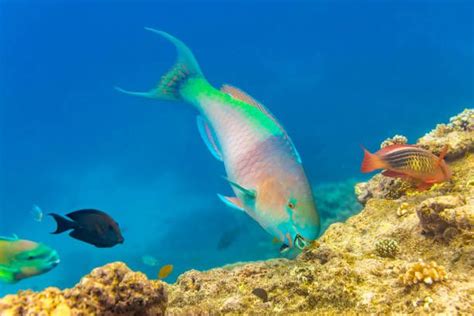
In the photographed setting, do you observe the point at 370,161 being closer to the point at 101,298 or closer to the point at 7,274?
the point at 101,298

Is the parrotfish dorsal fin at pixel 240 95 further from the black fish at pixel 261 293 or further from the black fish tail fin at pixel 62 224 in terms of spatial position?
the black fish tail fin at pixel 62 224

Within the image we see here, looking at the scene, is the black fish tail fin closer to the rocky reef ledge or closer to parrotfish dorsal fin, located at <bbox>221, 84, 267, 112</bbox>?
the rocky reef ledge

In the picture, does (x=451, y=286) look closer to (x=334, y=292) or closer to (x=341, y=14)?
(x=334, y=292)

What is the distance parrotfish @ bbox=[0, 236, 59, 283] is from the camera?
121 inches

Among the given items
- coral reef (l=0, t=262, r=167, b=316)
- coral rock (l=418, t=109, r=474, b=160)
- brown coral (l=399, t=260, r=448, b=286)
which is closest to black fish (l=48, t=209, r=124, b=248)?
coral reef (l=0, t=262, r=167, b=316)

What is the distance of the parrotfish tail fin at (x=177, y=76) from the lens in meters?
2.02

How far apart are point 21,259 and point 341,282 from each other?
2.96 meters

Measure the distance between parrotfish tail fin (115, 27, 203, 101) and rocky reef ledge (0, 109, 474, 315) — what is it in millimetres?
1147

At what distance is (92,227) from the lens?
359cm

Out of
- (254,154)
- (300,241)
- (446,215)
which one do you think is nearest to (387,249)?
(446,215)

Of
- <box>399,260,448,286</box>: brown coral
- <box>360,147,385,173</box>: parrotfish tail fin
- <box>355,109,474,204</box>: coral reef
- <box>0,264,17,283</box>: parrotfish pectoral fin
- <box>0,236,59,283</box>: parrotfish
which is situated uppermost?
<box>355,109,474,204</box>: coral reef

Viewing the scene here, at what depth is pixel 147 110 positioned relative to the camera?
148 feet

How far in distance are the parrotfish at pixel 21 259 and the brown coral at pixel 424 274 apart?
10.8 feet

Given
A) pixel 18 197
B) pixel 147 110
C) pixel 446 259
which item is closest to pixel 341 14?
pixel 147 110
